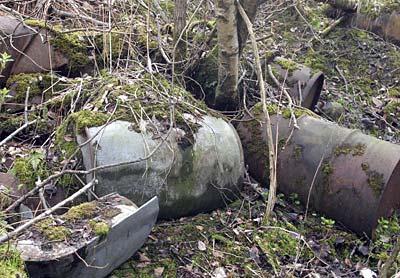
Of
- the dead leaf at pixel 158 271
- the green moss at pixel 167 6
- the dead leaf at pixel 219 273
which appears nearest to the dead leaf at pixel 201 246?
the dead leaf at pixel 219 273

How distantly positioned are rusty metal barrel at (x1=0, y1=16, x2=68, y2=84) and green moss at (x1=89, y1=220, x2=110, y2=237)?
7.22ft

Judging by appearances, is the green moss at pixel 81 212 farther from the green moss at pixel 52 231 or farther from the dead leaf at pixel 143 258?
the dead leaf at pixel 143 258

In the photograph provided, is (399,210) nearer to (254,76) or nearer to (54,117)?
(254,76)

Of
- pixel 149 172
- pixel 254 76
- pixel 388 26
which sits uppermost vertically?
pixel 388 26

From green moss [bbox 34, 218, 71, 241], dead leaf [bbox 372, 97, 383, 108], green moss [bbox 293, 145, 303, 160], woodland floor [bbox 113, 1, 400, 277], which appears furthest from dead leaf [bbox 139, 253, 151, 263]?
dead leaf [bbox 372, 97, 383, 108]

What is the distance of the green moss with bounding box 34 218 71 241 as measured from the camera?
2600mm

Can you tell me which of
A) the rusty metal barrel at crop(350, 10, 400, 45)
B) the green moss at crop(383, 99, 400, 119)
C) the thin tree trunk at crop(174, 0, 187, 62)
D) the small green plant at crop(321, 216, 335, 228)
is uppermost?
the rusty metal barrel at crop(350, 10, 400, 45)

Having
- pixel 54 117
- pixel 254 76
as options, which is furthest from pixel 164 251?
pixel 254 76

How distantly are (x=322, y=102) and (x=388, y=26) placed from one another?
240 centimetres

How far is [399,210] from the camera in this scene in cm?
389

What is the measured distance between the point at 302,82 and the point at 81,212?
10.6 ft

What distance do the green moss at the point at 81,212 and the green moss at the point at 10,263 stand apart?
0.61 metres

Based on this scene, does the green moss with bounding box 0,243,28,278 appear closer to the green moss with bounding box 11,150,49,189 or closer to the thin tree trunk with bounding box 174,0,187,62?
the green moss with bounding box 11,150,49,189

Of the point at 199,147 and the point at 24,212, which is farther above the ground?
the point at 199,147
